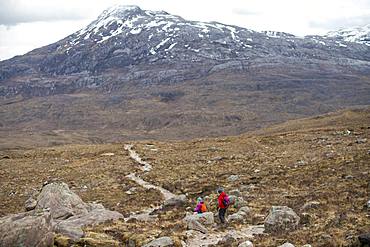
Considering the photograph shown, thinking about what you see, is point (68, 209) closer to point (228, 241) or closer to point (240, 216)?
point (240, 216)

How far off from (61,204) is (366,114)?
8367 cm

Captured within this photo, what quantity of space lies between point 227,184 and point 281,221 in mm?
15161

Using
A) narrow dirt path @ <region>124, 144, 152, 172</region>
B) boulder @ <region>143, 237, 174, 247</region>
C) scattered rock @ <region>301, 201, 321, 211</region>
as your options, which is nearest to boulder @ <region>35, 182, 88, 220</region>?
boulder @ <region>143, 237, 174, 247</region>

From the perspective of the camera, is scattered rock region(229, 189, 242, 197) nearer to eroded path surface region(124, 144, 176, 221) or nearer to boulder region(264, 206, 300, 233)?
eroded path surface region(124, 144, 176, 221)

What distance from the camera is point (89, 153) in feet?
239

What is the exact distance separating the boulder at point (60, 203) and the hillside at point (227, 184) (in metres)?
3.49

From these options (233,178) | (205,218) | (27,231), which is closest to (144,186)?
(233,178)

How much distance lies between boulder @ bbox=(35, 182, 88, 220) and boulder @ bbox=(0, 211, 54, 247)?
30.6 ft

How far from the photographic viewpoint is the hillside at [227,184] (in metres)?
19.6

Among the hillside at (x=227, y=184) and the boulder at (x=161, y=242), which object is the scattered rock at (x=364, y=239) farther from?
the boulder at (x=161, y=242)

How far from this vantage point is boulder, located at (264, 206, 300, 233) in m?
19.9

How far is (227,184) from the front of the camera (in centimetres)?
3519

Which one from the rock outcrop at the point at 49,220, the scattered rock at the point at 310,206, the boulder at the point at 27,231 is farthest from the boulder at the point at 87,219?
the scattered rock at the point at 310,206

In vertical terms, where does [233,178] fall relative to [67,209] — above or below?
below
